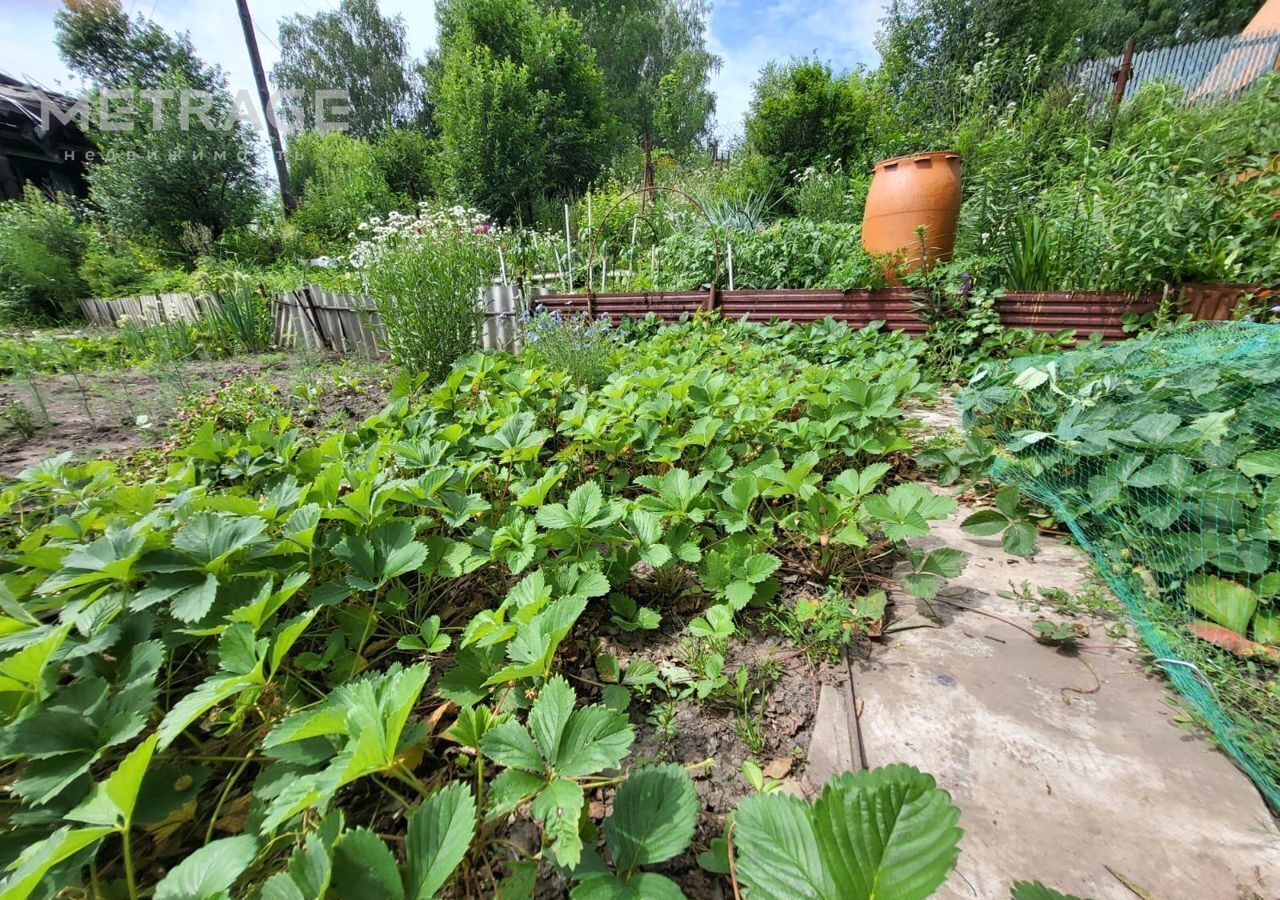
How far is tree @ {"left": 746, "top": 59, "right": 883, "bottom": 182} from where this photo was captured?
949 cm

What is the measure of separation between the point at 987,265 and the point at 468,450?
3633 millimetres

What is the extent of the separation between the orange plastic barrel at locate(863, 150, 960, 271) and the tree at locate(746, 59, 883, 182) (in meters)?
6.80

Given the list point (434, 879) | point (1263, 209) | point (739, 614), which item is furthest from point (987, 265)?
point (434, 879)

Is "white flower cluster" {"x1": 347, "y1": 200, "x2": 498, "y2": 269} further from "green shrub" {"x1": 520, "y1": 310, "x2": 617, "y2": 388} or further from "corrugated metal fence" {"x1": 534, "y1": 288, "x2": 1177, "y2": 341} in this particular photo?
"green shrub" {"x1": 520, "y1": 310, "x2": 617, "y2": 388}

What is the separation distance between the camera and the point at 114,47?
13883 millimetres

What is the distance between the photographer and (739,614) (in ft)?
4.20

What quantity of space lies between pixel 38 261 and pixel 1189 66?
22.0 m

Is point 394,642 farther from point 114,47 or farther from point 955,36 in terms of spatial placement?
point 114,47

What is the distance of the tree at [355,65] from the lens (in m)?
22.2

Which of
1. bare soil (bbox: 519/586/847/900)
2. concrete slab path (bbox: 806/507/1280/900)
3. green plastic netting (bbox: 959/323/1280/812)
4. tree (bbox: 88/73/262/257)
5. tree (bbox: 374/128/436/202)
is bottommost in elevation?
bare soil (bbox: 519/586/847/900)

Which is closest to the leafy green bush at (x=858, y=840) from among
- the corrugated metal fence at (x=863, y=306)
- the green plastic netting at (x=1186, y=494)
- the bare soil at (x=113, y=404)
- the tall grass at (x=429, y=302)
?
the green plastic netting at (x=1186, y=494)

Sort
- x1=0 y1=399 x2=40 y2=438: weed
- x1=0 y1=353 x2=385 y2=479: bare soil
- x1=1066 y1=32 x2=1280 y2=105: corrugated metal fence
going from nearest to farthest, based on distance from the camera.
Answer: x1=0 y1=353 x2=385 y2=479: bare soil → x1=0 y1=399 x2=40 y2=438: weed → x1=1066 y1=32 x2=1280 y2=105: corrugated metal fence

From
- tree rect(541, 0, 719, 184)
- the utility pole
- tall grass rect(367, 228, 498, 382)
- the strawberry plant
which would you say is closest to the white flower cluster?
tall grass rect(367, 228, 498, 382)

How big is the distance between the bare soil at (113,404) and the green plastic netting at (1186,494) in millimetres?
3378
